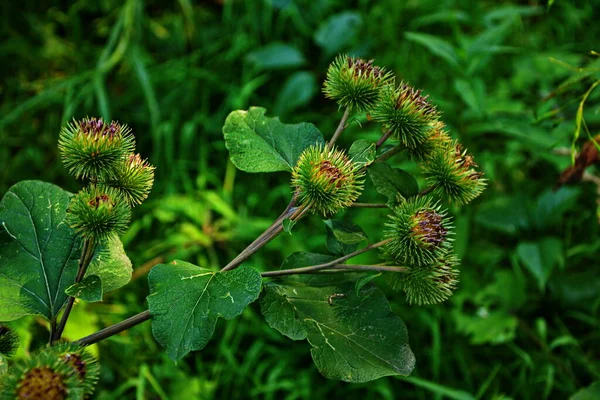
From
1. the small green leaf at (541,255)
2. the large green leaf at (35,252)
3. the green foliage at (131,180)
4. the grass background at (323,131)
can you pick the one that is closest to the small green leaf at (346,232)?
the green foliage at (131,180)

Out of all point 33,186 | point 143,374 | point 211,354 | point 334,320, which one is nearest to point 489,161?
point 211,354

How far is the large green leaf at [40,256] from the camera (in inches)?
36.8

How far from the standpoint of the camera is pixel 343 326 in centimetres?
95

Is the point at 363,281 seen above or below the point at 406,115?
below

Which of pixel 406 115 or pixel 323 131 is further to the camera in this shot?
pixel 323 131

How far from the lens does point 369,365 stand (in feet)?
2.97

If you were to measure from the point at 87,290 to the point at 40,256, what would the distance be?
0.18 m

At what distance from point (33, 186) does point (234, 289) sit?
0.42 metres

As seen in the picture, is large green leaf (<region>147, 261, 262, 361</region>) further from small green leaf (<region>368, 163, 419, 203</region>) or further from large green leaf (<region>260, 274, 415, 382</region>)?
small green leaf (<region>368, 163, 419, 203</region>)

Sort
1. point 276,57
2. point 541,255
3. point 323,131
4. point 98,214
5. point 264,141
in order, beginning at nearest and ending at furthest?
point 98,214
point 264,141
point 541,255
point 323,131
point 276,57

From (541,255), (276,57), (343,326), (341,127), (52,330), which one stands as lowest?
(541,255)

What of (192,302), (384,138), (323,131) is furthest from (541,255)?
(192,302)

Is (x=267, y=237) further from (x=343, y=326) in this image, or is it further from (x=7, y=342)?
(x=7, y=342)

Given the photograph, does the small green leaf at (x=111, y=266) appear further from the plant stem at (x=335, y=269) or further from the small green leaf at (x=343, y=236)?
the small green leaf at (x=343, y=236)
